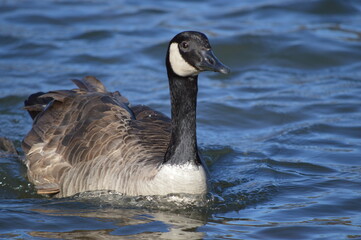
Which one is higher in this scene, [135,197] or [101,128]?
[101,128]

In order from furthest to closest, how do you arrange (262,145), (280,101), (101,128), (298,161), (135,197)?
(280,101)
(262,145)
(298,161)
(101,128)
(135,197)

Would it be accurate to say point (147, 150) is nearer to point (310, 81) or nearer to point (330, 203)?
point (330, 203)

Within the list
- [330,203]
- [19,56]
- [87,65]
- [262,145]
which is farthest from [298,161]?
[19,56]

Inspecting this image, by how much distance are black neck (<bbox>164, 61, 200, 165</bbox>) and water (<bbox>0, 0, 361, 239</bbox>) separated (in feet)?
1.89

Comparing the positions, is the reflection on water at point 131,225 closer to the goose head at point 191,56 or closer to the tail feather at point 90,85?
the goose head at point 191,56

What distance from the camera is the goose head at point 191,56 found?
6934mm

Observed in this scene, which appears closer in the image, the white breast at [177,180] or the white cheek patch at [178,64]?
the white cheek patch at [178,64]

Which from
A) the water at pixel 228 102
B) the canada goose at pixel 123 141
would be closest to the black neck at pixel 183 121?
the canada goose at pixel 123 141

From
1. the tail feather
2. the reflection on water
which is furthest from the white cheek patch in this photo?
the tail feather

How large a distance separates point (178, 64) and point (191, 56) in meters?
0.24

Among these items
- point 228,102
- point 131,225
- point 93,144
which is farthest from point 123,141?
point 228,102

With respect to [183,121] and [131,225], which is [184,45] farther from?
[131,225]

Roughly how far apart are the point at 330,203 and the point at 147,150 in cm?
228

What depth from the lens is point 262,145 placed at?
1027 cm
